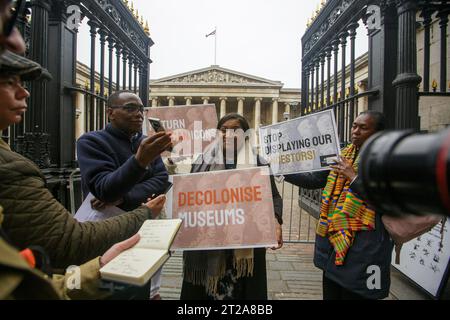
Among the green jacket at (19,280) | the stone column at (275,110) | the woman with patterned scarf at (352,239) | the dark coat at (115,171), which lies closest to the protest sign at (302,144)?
the woman with patterned scarf at (352,239)

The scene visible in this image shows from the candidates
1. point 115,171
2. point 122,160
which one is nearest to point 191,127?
point 122,160

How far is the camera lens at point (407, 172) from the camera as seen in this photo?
51 cm

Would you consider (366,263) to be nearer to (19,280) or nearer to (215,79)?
(19,280)

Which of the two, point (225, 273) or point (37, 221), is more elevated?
point (37, 221)

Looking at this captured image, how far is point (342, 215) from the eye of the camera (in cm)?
199

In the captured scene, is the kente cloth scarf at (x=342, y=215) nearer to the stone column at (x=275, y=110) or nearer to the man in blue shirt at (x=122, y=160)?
the man in blue shirt at (x=122, y=160)

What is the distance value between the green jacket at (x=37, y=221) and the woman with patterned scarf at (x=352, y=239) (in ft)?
5.15

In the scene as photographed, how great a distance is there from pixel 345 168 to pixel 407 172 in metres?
1.54

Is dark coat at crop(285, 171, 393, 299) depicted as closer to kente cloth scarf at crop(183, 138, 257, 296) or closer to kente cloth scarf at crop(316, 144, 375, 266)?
kente cloth scarf at crop(316, 144, 375, 266)

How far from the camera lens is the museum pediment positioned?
135ft

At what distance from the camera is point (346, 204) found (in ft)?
6.52

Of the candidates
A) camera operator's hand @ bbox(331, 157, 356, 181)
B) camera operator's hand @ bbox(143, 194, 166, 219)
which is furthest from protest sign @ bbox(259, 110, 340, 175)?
camera operator's hand @ bbox(143, 194, 166, 219)

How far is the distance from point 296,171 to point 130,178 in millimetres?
1562
